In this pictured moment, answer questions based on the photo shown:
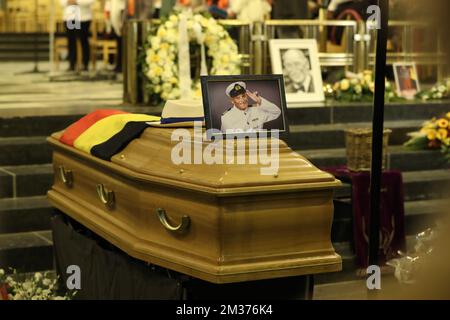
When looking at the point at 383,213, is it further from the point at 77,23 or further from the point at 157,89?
the point at 77,23

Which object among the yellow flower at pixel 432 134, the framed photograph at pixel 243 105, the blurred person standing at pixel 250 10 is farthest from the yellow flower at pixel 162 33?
the framed photograph at pixel 243 105

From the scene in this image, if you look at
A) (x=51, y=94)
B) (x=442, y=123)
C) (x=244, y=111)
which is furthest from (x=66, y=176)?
(x=51, y=94)

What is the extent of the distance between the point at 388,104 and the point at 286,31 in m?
1.51

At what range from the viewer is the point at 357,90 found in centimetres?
789

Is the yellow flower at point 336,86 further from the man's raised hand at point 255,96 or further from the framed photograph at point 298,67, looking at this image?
the man's raised hand at point 255,96

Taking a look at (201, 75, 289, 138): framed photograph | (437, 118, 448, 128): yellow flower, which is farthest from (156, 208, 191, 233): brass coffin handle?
(437, 118, 448, 128): yellow flower

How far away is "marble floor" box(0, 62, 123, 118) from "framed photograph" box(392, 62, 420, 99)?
2.75 metres

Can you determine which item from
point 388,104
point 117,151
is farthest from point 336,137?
point 117,151

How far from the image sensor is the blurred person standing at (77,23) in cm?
1195

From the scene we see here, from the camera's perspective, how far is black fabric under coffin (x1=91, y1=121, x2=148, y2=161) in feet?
11.7

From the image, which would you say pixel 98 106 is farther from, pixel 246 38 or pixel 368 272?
pixel 368 272

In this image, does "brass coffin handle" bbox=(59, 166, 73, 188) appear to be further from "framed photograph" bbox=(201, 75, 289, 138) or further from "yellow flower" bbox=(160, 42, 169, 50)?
"yellow flower" bbox=(160, 42, 169, 50)

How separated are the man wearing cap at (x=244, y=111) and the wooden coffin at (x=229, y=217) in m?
0.10

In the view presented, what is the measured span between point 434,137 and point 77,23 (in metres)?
6.78
